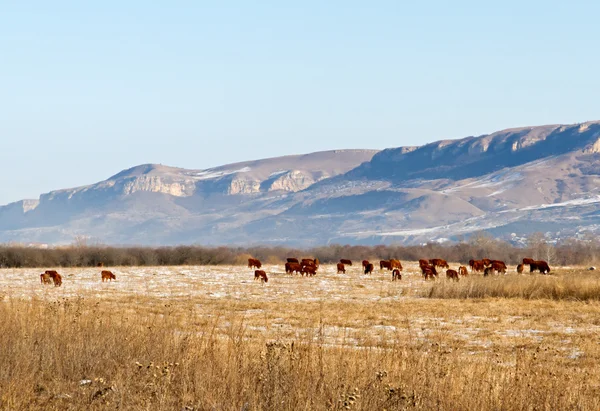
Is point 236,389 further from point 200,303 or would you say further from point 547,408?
point 200,303

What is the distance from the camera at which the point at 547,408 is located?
1008cm

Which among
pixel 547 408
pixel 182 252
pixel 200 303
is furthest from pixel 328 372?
pixel 182 252

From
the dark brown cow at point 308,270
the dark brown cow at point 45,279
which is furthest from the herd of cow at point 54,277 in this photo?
the dark brown cow at point 308,270

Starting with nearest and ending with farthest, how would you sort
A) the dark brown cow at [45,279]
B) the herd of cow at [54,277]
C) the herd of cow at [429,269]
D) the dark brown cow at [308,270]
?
the dark brown cow at [45,279] → the herd of cow at [54,277] → the herd of cow at [429,269] → the dark brown cow at [308,270]

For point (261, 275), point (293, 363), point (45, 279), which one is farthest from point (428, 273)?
point (293, 363)

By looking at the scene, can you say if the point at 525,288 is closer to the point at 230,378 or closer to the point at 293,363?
the point at 293,363

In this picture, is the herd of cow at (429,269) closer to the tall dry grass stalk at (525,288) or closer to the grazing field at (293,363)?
the tall dry grass stalk at (525,288)

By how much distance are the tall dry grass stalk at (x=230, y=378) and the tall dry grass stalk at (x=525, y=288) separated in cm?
1790

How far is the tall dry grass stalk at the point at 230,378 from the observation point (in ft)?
33.3

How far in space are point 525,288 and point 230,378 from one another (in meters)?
23.7

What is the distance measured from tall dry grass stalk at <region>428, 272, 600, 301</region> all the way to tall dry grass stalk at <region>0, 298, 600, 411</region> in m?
17.9

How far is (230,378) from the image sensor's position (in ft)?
37.0

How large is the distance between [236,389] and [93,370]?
2.93m

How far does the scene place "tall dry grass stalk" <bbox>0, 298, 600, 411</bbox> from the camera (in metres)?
10.2
